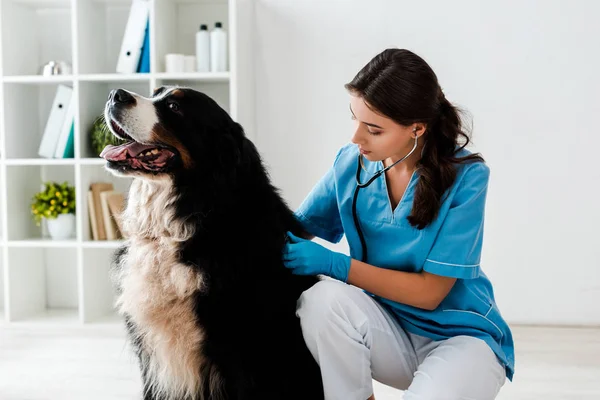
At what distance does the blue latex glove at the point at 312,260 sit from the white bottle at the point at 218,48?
1.48m

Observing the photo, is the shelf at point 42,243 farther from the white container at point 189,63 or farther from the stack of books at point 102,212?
the white container at point 189,63

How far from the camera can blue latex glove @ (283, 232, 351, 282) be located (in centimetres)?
147

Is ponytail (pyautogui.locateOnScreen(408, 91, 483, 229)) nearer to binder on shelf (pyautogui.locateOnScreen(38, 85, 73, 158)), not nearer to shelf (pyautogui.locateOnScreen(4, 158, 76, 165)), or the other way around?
shelf (pyautogui.locateOnScreen(4, 158, 76, 165))

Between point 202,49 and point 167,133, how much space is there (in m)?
1.46

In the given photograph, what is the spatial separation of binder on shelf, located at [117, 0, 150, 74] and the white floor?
3.94 feet

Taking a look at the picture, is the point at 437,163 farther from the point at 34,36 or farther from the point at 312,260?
the point at 34,36

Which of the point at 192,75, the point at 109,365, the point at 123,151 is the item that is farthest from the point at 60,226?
the point at 123,151

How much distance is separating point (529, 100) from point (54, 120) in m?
2.24

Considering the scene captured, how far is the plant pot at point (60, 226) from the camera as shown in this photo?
2914 millimetres

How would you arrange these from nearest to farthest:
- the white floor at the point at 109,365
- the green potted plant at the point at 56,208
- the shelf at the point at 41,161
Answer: the white floor at the point at 109,365 → the shelf at the point at 41,161 → the green potted plant at the point at 56,208

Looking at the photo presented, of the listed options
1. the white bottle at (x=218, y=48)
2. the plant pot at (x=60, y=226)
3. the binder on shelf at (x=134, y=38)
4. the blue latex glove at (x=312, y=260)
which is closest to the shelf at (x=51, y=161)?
the plant pot at (x=60, y=226)

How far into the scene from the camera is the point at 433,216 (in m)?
1.49

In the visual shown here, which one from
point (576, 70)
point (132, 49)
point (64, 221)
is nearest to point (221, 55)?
point (132, 49)

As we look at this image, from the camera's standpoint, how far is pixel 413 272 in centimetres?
155
